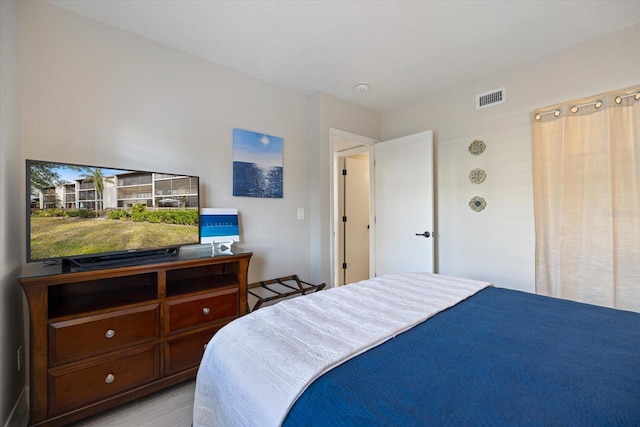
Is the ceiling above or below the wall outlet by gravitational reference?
above

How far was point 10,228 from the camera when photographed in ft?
5.09

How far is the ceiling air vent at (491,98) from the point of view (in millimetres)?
2721

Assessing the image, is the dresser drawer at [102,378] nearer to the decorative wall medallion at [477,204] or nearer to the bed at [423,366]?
the bed at [423,366]

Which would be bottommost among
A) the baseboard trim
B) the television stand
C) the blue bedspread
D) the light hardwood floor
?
the light hardwood floor

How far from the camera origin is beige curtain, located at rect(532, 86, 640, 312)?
80.0 inches

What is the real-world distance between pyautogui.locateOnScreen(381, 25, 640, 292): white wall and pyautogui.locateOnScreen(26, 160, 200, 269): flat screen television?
2.65 meters

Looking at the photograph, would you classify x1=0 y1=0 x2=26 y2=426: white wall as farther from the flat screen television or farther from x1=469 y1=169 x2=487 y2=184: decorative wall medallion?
x1=469 y1=169 x2=487 y2=184: decorative wall medallion

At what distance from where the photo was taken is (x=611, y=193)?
2.08m

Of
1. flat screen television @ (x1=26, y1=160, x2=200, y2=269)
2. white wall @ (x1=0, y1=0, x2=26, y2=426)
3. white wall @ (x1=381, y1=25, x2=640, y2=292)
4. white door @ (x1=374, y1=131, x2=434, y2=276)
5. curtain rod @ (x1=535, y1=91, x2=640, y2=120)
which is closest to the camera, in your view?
white wall @ (x1=0, y1=0, x2=26, y2=426)

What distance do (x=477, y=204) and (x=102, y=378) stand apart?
11.1 ft

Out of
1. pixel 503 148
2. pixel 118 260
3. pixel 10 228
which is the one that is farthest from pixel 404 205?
pixel 10 228

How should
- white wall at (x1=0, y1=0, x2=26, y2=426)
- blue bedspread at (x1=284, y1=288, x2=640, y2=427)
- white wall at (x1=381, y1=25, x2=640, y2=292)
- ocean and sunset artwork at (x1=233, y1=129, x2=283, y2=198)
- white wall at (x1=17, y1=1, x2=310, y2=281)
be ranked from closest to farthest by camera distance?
1. blue bedspread at (x1=284, y1=288, x2=640, y2=427)
2. white wall at (x1=0, y1=0, x2=26, y2=426)
3. white wall at (x1=17, y1=1, x2=310, y2=281)
4. white wall at (x1=381, y1=25, x2=640, y2=292)
5. ocean and sunset artwork at (x1=233, y1=129, x2=283, y2=198)

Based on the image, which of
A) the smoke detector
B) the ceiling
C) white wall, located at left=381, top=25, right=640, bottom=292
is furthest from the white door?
the ceiling

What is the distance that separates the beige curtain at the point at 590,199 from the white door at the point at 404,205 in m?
0.97
